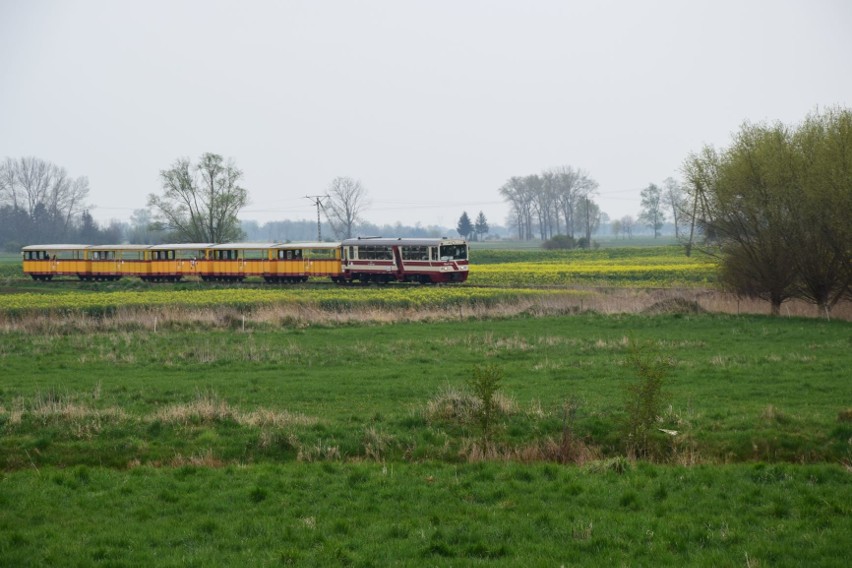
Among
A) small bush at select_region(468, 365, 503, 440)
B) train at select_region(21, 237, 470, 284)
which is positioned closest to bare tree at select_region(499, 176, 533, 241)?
train at select_region(21, 237, 470, 284)

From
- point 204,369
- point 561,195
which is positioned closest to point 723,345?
point 204,369

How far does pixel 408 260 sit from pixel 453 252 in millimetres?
2952

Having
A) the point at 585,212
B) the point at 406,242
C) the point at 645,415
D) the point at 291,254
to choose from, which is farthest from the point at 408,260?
the point at 585,212

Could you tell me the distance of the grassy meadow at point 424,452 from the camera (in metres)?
8.90

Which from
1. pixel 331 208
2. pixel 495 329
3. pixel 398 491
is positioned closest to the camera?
pixel 398 491

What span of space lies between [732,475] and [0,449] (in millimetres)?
11323

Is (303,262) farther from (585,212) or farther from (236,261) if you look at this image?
(585,212)

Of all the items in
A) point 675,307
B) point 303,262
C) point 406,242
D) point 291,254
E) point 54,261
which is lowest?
point 675,307

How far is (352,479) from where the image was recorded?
11.6 metres

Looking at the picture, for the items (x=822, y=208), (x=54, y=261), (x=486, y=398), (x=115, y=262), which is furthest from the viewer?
(x=54, y=261)

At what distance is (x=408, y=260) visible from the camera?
53969 millimetres

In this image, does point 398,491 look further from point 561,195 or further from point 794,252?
point 561,195

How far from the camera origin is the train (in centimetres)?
5406

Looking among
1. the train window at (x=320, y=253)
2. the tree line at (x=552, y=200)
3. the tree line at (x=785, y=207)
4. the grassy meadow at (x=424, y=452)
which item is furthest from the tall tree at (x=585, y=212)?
the grassy meadow at (x=424, y=452)
